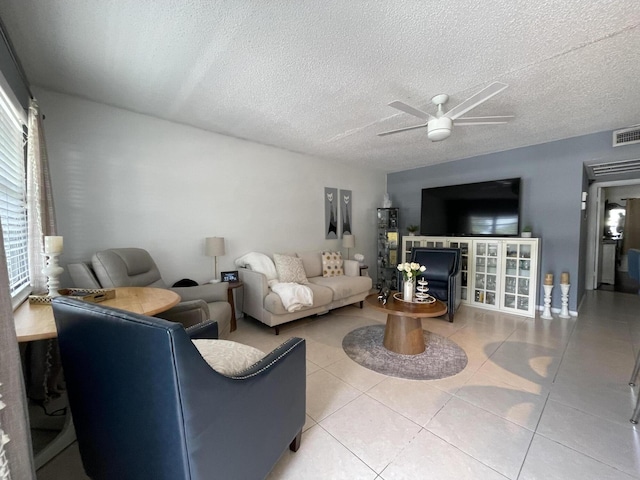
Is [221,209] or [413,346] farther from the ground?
[221,209]

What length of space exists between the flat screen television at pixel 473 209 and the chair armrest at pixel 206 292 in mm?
3500

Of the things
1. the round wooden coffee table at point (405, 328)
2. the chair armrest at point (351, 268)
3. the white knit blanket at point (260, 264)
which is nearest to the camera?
the round wooden coffee table at point (405, 328)

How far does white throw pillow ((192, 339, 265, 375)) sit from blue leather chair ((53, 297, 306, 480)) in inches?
5.3

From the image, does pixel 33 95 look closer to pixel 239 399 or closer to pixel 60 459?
pixel 60 459

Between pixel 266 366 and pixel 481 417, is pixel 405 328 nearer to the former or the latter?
pixel 481 417

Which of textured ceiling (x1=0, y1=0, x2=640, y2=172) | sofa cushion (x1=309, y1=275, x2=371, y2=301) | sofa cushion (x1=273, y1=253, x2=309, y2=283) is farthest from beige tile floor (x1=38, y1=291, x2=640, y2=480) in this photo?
textured ceiling (x1=0, y1=0, x2=640, y2=172)

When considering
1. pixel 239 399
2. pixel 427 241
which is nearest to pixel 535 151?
pixel 427 241

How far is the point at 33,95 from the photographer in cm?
215

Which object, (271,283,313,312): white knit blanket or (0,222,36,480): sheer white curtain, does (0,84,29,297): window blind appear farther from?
(271,283,313,312): white knit blanket

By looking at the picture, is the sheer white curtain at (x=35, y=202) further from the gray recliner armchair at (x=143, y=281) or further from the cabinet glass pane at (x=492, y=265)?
the cabinet glass pane at (x=492, y=265)

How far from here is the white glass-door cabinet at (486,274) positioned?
146 inches

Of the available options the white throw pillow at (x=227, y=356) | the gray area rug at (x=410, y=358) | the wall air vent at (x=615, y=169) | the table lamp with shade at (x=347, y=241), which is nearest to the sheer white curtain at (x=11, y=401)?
the white throw pillow at (x=227, y=356)

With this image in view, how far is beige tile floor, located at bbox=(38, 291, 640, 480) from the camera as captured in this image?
127 centimetres

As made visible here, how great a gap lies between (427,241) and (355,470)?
12.3 feet
